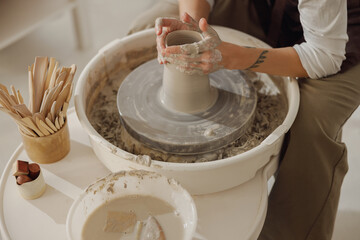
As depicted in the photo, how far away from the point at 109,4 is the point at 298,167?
2884mm

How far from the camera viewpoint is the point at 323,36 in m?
1.68

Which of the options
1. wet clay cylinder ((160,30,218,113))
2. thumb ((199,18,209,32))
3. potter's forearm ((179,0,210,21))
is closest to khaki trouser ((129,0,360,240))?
wet clay cylinder ((160,30,218,113))

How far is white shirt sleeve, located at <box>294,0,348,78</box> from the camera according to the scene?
1640 mm

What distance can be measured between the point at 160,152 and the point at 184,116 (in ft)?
0.59

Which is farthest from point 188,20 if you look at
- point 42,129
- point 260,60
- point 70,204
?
point 70,204

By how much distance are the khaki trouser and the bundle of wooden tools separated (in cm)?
91

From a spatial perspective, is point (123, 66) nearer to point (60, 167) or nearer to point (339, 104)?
point (60, 167)

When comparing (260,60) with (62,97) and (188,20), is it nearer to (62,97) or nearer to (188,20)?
(188,20)

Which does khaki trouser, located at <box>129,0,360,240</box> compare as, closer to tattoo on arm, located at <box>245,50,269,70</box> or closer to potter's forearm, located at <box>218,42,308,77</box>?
potter's forearm, located at <box>218,42,308,77</box>

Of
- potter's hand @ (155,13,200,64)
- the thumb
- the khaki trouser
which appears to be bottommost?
the khaki trouser

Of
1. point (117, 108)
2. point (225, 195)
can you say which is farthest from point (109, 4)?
point (225, 195)

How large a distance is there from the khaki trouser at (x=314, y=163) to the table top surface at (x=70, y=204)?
0.18 m

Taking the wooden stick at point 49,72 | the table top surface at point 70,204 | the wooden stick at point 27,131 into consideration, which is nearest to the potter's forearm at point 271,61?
the table top surface at point 70,204

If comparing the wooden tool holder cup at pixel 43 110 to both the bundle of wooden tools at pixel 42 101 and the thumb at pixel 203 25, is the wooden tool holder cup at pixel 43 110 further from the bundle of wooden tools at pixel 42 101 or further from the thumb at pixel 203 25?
the thumb at pixel 203 25
